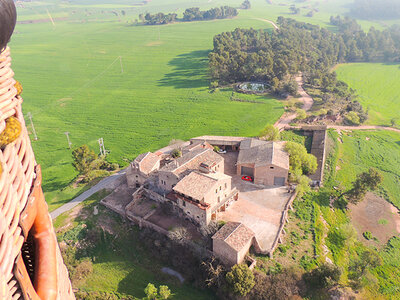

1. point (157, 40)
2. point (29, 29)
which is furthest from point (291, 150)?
point (29, 29)

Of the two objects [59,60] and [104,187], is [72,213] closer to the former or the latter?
[104,187]

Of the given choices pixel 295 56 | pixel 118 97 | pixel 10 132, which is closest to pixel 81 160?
pixel 118 97

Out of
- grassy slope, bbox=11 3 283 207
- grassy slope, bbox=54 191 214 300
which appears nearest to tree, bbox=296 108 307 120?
grassy slope, bbox=11 3 283 207

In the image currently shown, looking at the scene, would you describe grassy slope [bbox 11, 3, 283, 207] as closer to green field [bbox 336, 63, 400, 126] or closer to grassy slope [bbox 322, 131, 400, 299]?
grassy slope [bbox 322, 131, 400, 299]

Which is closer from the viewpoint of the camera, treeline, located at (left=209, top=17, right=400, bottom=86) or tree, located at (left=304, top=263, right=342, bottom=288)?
tree, located at (left=304, top=263, right=342, bottom=288)

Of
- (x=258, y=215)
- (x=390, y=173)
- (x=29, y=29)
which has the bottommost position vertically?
(x=390, y=173)

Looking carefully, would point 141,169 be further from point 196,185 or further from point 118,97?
point 118,97

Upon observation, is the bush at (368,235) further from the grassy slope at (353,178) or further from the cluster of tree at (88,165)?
the cluster of tree at (88,165)
